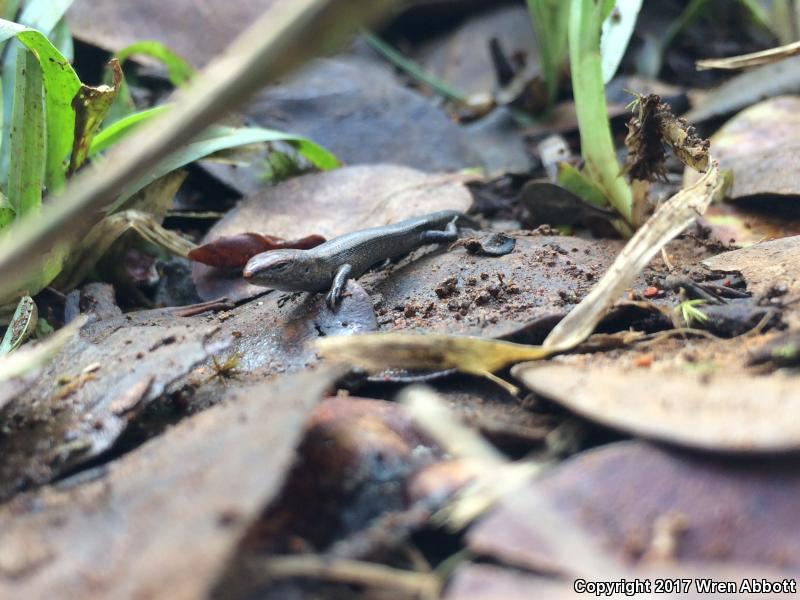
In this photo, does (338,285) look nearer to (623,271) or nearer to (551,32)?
(623,271)

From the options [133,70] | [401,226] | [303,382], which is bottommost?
[401,226]

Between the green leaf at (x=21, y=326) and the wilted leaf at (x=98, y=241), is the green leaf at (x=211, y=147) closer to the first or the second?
the wilted leaf at (x=98, y=241)

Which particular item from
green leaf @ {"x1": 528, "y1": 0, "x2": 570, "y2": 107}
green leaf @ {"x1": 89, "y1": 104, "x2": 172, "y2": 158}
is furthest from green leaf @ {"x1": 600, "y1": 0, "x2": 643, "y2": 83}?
green leaf @ {"x1": 89, "y1": 104, "x2": 172, "y2": 158}

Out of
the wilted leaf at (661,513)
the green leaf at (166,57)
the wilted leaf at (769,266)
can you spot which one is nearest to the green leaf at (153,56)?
the green leaf at (166,57)

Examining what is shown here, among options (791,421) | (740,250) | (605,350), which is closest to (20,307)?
(605,350)

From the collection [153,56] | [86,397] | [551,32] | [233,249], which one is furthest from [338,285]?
[551,32]

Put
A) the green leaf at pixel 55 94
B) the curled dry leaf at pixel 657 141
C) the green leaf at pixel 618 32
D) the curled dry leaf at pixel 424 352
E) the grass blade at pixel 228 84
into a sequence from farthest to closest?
the green leaf at pixel 618 32 → the curled dry leaf at pixel 657 141 → the green leaf at pixel 55 94 → the curled dry leaf at pixel 424 352 → the grass blade at pixel 228 84

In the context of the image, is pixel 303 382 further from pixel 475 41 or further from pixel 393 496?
pixel 475 41
